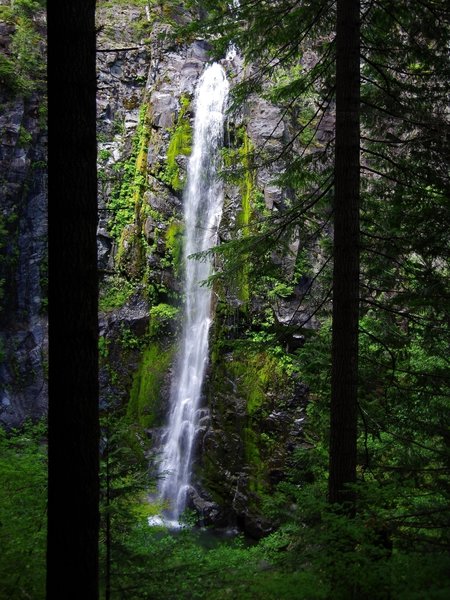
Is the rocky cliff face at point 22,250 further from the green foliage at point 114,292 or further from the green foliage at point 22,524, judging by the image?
the green foliage at point 22,524

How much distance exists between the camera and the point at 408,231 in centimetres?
489

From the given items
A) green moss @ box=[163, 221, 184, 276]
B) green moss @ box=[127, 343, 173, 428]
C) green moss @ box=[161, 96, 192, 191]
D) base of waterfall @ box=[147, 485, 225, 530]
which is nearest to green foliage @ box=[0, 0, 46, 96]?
green moss @ box=[161, 96, 192, 191]

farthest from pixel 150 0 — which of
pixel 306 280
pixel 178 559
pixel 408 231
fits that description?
pixel 178 559

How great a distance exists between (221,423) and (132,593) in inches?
352

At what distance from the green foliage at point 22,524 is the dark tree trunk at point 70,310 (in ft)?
3.05

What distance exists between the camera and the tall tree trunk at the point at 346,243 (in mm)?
4387

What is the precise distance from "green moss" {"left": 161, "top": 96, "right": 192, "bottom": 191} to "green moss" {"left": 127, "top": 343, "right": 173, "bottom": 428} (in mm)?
5599

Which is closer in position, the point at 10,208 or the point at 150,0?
the point at 10,208

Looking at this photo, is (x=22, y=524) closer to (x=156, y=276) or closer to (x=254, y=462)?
(x=254, y=462)

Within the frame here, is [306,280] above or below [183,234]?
below

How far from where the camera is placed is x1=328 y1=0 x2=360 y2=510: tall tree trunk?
173 inches

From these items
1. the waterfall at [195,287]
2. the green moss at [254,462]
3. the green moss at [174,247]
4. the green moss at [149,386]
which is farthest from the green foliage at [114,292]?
the green moss at [254,462]

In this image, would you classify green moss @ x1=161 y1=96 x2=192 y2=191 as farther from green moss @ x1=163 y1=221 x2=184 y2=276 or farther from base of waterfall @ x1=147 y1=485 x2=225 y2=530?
base of waterfall @ x1=147 y1=485 x2=225 y2=530

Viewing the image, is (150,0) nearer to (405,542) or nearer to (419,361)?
(419,361)
